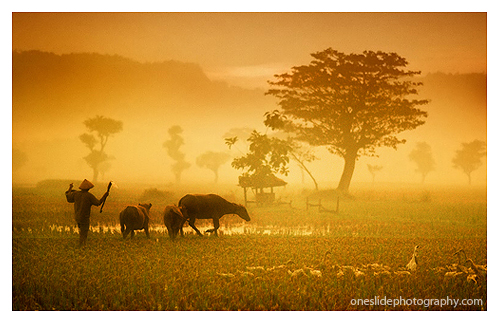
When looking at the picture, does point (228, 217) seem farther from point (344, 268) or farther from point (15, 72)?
point (15, 72)

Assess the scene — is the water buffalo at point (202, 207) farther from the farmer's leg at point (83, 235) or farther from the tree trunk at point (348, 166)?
the tree trunk at point (348, 166)

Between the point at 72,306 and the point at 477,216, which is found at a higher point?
the point at 477,216

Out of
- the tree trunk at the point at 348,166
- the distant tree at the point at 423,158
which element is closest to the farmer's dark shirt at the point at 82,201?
the tree trunk at the point at 348,166

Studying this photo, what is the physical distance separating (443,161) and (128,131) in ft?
43.3

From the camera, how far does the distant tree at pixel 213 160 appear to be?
20.0 meters

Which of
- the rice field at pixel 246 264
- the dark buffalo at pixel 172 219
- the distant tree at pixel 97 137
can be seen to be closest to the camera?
the rice field at pixel 246 264

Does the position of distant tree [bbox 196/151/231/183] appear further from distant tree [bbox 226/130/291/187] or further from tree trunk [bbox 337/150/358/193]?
tree trunk [bbox 337/150/358/193]

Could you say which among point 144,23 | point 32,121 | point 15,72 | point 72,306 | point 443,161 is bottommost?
point 72,306

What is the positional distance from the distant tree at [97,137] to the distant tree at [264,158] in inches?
201

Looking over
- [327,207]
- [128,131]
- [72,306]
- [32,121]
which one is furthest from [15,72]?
[327,207]

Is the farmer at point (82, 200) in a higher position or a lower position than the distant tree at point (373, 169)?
lower

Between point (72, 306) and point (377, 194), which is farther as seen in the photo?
point (377, 194)

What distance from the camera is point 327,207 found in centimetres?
2041

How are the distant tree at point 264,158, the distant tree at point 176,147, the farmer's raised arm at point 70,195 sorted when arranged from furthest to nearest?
1. the distant tree at point 264,158
2. the distant tree at point 176,147
3. the farmer's raised arm at point 70,195
